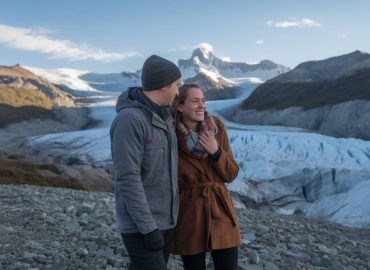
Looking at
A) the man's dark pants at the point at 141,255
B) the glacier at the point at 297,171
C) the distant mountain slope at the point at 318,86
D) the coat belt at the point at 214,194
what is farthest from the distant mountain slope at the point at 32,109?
the man's dark pants at the point at 141,255

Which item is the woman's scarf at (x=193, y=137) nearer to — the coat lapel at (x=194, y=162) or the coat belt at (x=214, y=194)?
the coat lapel at (x=194, y=162)

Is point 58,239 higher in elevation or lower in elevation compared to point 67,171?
higher

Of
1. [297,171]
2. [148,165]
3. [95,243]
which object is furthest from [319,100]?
[148,165]

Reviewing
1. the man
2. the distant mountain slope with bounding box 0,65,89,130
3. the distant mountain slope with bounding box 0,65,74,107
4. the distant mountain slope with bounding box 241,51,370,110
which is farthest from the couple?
the distant mountain slope with bounding box 0,65,74,107

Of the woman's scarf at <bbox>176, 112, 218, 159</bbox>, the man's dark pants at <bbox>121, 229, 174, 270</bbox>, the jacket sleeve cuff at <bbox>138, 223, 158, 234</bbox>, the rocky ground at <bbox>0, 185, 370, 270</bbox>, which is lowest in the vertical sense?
the rocky ground at <bbox>0, 185, 370, 270</bbox>

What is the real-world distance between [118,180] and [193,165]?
742 millimetres

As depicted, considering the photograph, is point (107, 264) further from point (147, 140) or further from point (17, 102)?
point (17, 102)

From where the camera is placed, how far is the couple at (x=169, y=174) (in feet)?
12.2

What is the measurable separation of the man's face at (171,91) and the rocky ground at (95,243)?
3.81 meters

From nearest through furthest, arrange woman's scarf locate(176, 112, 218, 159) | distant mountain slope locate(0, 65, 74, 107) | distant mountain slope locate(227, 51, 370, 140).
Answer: woman's scarf locate(176, 112, 218, 159) → distant mountain slope locate(227, 51, 370, 140) → distant mountain slope locate(0, 65, 74, 107)

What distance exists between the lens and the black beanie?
13.1 feet

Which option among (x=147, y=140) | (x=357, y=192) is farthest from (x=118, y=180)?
(x=357, y=192)

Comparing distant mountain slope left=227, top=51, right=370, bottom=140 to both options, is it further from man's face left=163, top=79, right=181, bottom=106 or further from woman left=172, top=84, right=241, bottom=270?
man's face left=163, top=79, right=181, bottom=106

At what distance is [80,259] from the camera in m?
7.52
